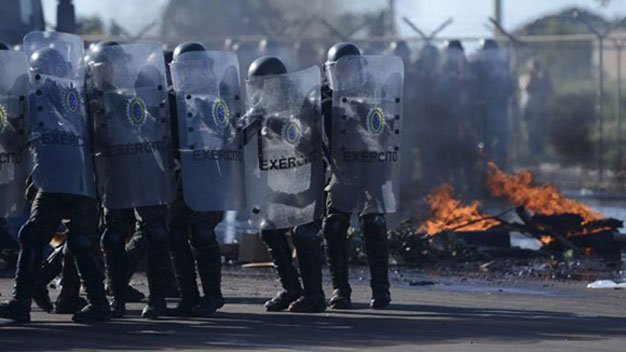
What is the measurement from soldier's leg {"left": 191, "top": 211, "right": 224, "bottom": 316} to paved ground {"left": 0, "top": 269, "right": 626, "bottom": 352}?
15 centimetres

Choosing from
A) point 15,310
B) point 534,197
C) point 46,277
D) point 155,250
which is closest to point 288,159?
point 155,250

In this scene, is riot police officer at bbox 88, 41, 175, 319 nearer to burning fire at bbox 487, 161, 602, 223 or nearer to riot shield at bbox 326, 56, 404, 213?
riot shield at bbox 326, 56, 404, 213

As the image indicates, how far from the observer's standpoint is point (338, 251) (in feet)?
37.3

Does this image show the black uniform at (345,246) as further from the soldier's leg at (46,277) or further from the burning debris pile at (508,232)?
the burning debris pile at (508,232)

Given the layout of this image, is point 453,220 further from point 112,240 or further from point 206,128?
point 112,240

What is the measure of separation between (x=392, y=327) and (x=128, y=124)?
2.20 metres

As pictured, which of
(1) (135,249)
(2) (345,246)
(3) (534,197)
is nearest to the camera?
(1) (135,249)

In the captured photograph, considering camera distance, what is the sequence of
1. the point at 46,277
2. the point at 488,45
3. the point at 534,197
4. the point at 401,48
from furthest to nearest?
the point at 401,48, the point at 488,45, the point at 534,197, the point at 46,277

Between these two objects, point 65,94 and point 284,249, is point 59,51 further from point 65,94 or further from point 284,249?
point 284,249

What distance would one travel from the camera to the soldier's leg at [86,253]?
33.8ft

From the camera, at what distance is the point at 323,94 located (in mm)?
11117

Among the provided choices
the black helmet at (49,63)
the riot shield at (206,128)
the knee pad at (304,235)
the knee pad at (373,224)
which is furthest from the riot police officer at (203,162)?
the knee pad at (373,224)

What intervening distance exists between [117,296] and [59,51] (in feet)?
5.75

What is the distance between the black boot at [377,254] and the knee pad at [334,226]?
131 millimetres
